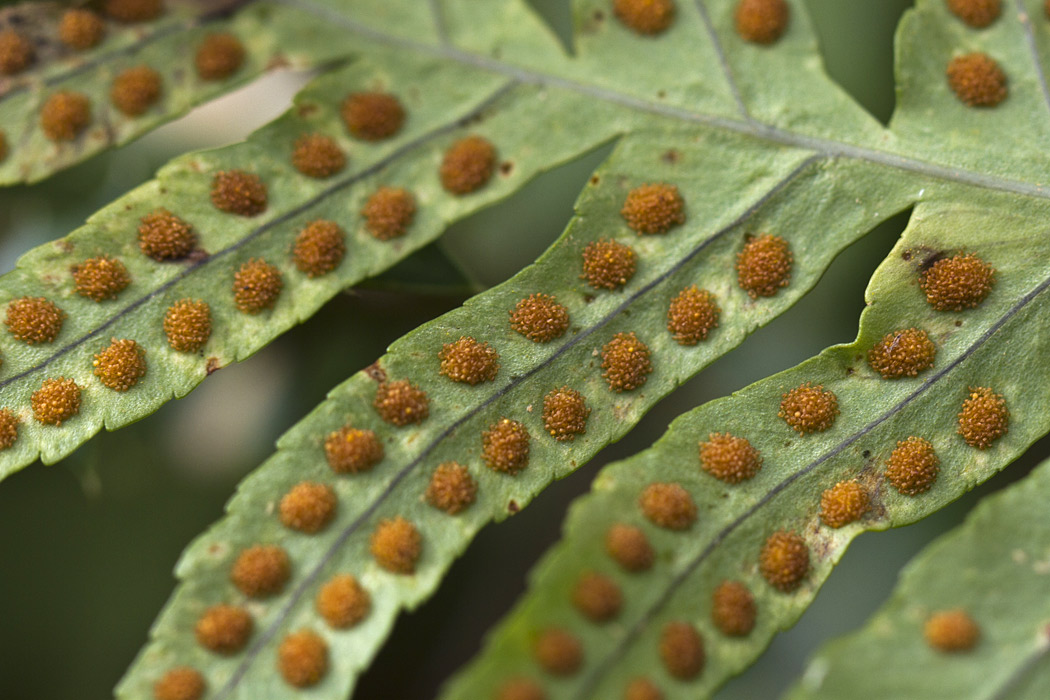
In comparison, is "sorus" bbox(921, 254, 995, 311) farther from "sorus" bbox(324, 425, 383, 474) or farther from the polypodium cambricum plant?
"sorus" bbox(324, 425, 383, 474)

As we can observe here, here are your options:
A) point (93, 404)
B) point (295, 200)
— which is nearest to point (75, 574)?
point (93, 404)

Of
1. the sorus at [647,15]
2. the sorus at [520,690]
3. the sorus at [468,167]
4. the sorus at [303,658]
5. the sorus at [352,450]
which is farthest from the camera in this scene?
the sorus at [647,15]

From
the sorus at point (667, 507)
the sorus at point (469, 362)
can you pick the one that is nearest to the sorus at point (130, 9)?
the sorus at point (469, 362)

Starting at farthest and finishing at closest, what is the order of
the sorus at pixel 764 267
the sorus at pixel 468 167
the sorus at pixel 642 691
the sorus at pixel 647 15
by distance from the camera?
1. the sorus at pixel 647 15
2. the sorus at pixel 468 167
3. the sorus at pixel 764 267
4. the sorus at pixel 642 691

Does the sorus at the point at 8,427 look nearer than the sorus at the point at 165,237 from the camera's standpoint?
Yes

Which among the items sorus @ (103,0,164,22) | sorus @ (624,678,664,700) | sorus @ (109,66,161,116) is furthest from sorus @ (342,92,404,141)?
sorus @ (624,678,664,700)

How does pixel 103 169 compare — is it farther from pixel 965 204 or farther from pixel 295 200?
pixel 965 204

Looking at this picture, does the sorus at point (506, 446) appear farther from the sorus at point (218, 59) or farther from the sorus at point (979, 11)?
the sorus at point (979, 11)
